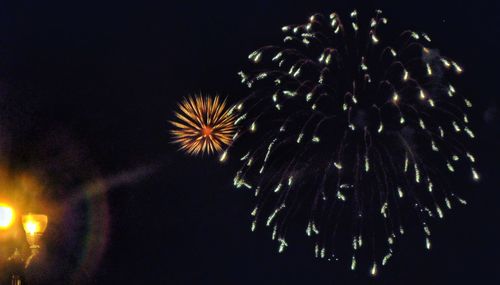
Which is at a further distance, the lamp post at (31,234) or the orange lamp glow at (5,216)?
the lamp post at (31,234)

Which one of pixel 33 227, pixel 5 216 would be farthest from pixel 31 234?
pixel 5 216

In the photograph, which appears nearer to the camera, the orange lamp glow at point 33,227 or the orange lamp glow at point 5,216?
the orange lamp glow at point 5,216

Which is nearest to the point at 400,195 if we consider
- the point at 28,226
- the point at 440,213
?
the point at 440,213

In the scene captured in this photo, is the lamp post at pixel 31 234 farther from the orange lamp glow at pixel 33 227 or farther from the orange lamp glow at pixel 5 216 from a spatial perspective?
the orange lamp glow at pixel 5 216

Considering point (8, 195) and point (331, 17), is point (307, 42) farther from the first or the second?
point (8, 195)

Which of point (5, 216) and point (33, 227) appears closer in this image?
point (5, 216)

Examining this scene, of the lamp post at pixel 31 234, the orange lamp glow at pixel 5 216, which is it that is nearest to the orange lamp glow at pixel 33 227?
the lamp post at pixel 31 234

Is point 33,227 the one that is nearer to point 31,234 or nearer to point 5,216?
point 31,234

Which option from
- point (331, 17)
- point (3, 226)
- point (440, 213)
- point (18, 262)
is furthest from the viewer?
point (331, 17)

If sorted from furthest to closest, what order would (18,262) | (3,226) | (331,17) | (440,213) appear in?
(331,17) → (440,213) → (18,262) → (3,226)

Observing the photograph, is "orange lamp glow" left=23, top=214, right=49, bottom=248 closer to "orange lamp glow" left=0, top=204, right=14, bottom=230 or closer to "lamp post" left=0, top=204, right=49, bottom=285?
"lamp post" left=0, top=204, right=49, bottom=285

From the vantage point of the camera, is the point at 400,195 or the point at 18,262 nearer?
the point at 18,262
